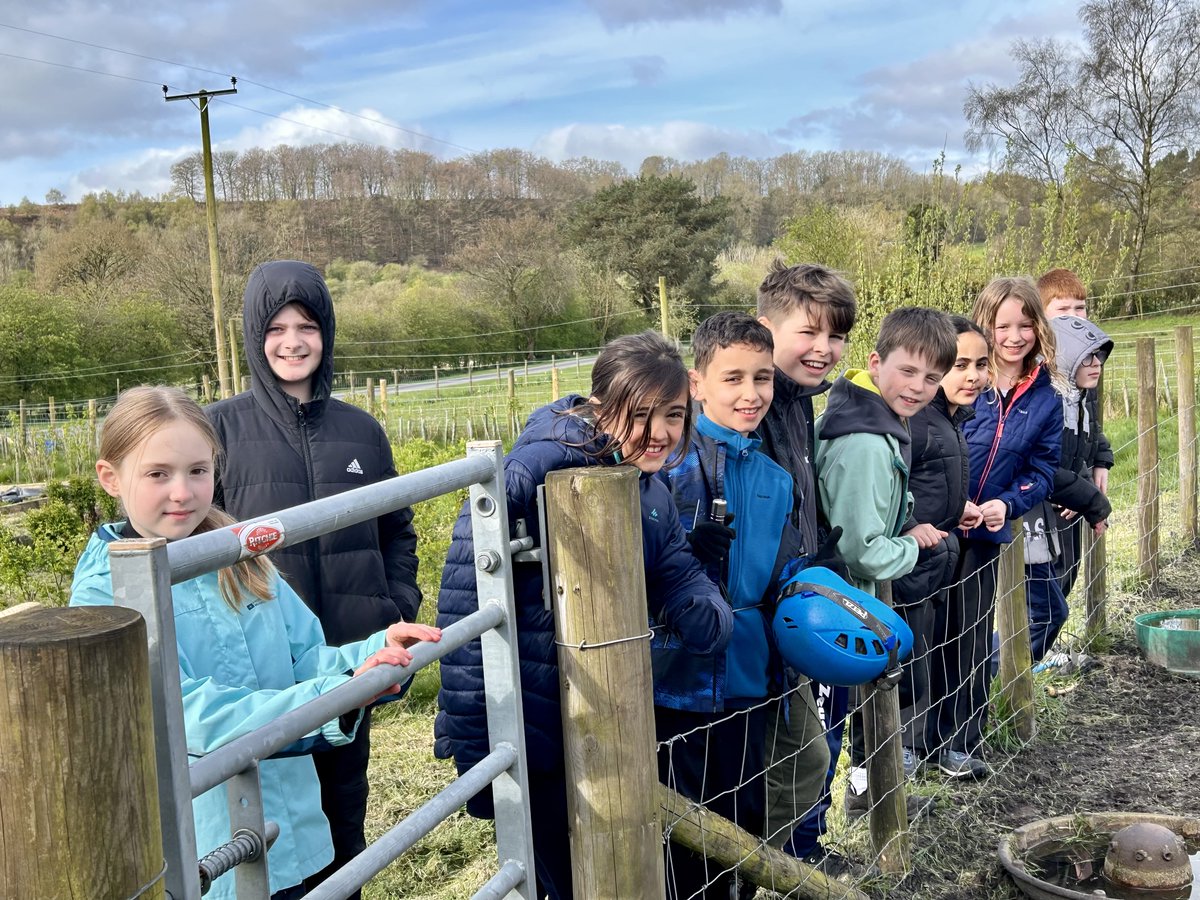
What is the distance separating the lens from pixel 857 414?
3352 millimetres

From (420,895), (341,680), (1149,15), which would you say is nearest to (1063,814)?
(420,895)

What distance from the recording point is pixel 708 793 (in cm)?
290

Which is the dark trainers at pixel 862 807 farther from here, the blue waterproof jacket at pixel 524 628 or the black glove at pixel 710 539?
the blue waterproof jacket at pixel 524 628

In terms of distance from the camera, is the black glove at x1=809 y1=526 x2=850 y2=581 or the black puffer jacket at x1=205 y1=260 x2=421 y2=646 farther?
the black glove at x1=809 y1=526 x2=850 y2=581

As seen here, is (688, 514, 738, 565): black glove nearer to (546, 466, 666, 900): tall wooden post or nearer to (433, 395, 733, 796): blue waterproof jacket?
(433, 395, 733, 796): blue waterproof jacket

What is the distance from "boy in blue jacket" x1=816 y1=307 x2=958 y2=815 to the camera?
128 inches

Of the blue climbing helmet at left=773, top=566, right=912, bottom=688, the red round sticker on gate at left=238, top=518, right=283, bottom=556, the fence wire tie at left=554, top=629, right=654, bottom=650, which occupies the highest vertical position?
the red round sticker on gate at left=238, top=518, right=283, bottom=556

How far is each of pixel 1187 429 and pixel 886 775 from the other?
541 centimetres

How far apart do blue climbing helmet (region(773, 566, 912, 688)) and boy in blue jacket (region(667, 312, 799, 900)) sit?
0.15 metres

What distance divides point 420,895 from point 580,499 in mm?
2277

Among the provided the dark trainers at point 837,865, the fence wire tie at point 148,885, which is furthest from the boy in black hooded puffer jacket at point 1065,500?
the fence wire tie at point 148,885

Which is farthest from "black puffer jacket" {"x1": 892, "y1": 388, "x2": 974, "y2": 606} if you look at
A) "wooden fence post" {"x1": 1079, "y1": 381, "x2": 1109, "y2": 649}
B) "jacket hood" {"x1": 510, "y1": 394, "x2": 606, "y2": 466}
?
"wooden fence post" {"x1": 1079, "y1": 381, "x2": 1109, "y2": 649}

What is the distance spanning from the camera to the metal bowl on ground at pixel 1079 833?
350cm

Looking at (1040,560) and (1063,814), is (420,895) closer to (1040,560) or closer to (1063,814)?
(1063,814)
